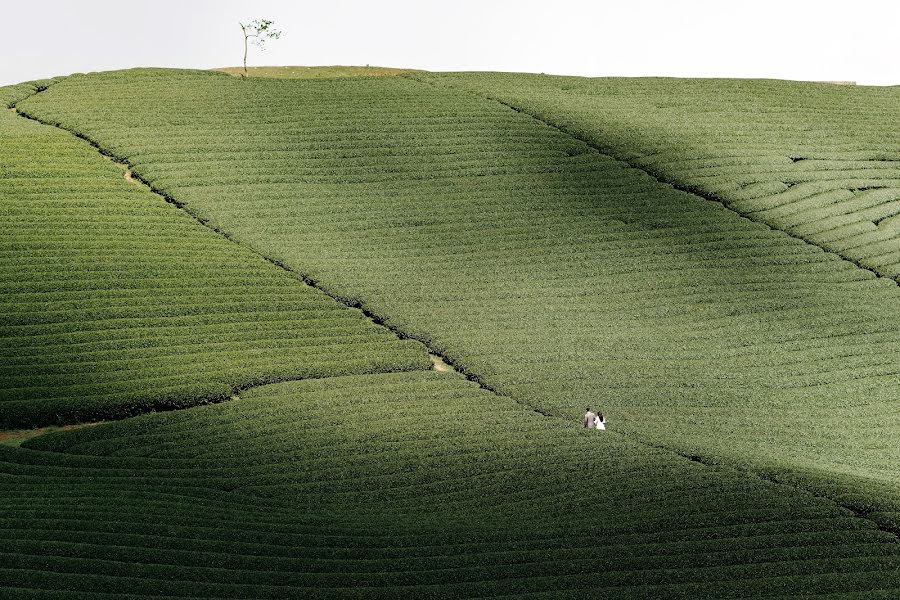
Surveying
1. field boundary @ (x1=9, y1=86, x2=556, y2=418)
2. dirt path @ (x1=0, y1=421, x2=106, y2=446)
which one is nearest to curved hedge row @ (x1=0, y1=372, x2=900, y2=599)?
field boundary @ (x1=9, y1=86, x2=556, y2=418)

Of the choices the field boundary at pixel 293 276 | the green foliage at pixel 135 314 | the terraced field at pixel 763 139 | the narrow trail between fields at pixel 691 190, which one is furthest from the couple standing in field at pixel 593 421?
the terraced field at pixel 763 139

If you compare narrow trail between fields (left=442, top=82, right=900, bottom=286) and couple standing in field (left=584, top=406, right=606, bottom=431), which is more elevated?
narrow trail between fields (left=442, top=82, right=900, bottom=286)

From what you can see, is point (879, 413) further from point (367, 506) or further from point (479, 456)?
point (367, 506)

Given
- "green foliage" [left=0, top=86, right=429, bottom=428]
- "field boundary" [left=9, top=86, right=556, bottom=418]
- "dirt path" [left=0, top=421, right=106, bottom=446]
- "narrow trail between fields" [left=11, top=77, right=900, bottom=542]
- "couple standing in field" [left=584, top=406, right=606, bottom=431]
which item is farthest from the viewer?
"field boundary" [left=9, top=86, right=556, bottom=418]

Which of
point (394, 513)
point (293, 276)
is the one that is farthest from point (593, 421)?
point (293, 276)

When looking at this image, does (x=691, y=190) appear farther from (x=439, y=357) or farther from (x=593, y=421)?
(x=593, y=421)

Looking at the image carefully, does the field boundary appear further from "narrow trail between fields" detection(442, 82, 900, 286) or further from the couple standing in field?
"narrow trail between fields" detection(442, 82, 900, 286)
